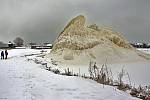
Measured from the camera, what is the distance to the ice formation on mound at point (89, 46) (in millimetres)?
43375

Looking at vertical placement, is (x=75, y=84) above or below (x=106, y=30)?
below

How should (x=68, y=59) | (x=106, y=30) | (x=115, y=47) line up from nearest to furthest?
(x=68, y=59), (x=115, y=47), (x=106, y=30)

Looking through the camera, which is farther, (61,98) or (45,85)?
(45,85)

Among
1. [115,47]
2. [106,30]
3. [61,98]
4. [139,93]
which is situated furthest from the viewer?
[106,30]

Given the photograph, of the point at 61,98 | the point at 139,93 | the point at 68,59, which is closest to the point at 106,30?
the point at 68,59

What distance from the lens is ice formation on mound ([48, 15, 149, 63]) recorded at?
142ft

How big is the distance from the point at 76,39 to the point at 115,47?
5.43 meters

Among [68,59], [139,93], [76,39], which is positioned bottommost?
[139,93]

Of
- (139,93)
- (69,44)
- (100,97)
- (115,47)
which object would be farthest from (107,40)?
(100,97)

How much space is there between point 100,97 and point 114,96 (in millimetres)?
629

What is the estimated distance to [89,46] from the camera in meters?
45.3

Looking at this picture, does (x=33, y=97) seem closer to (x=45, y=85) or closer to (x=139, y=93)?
(x=45, y=85)

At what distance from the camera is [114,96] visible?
11.6m

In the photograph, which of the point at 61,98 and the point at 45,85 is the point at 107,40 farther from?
the point at 61,98
